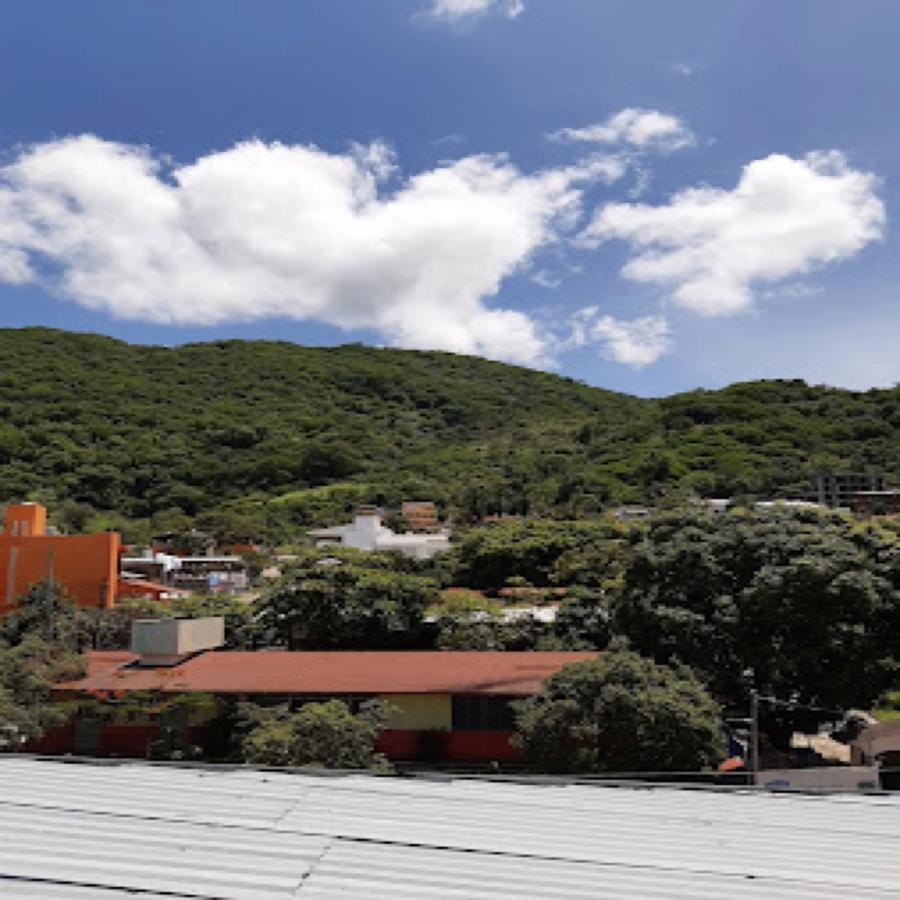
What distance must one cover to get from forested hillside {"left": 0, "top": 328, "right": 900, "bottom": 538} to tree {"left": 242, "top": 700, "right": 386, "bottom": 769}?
1854 inches

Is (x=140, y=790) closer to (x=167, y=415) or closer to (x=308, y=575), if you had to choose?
(x=308, y=575)

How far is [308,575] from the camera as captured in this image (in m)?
26.3

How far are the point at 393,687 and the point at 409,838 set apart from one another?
13.7 m

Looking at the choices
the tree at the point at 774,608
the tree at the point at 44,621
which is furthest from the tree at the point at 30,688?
the tree at the point at 774,608

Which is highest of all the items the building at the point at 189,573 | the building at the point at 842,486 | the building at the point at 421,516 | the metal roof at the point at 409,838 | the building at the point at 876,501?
the building at the point at 842,486

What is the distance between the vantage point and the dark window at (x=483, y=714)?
17.5 m

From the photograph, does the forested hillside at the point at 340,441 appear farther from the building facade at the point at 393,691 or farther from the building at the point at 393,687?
the building facade at the point at 393,691

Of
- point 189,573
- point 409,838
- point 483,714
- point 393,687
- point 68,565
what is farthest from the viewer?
point 189,573

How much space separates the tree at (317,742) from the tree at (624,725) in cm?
284

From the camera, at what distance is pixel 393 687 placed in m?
17.7

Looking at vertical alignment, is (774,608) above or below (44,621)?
above

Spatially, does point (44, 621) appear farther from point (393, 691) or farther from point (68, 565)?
point (393, 691)

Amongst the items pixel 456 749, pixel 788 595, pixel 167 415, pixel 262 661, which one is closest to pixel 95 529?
pixel 167 415

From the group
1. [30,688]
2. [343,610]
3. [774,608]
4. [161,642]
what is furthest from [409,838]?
[343,610]
